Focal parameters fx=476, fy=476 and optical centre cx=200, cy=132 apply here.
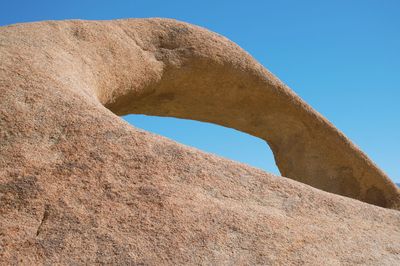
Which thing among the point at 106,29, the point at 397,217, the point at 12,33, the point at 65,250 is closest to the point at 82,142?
the point at 65,250

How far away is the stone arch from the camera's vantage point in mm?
3016

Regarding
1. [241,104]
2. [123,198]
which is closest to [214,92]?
[241,104]

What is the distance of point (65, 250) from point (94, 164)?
0.34m

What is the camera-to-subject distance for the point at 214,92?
3840 millimetres

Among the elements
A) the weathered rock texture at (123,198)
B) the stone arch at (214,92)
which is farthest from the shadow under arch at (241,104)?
the weathered rock texture at (123,198)

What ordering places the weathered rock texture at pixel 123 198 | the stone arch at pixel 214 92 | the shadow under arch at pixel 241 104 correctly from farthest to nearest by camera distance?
the shadow under arch at pixel 241 104
the stone arch at pixel 214 92
the weathered rock texture at pixel 123 198

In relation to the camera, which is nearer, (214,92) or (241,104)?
(214,92)

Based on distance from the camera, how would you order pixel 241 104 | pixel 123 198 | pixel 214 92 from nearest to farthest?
pixel 123 198 → pixel 214 92 → pixel 241 104

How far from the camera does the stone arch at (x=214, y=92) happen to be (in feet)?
9.89

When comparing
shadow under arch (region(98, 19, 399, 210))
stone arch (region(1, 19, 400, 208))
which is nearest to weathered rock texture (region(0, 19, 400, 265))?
stone arch (region(1, 19, 400, 208))

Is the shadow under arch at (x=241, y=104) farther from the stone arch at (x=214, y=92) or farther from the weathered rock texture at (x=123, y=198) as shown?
the weathered rock texture at (x=123, y=198)

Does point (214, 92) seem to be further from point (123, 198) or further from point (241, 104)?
point (123, 198)

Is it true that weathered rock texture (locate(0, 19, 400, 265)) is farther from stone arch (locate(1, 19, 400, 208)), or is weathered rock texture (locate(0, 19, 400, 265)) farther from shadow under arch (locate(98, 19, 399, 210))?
shadow under arch (locate(98, 19, 399, 210))

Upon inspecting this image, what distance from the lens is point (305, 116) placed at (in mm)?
4059
